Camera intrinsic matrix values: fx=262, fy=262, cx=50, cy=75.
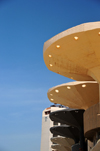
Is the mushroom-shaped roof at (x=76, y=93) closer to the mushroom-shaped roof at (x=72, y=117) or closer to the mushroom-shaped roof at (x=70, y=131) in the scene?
the mushroom-shaped roof at (x=72, y=117)

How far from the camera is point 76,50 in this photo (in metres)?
15.9

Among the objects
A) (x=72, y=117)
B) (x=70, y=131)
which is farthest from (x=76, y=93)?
(x=70, y=131)

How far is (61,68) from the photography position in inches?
737

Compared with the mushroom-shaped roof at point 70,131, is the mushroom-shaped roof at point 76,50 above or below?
below

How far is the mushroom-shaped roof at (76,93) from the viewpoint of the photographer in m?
23.3

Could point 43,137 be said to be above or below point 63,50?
above

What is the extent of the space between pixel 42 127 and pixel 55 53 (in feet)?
229

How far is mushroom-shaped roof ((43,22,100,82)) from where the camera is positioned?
13867 millimetres

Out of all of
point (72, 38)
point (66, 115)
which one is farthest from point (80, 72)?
point (66, 115)

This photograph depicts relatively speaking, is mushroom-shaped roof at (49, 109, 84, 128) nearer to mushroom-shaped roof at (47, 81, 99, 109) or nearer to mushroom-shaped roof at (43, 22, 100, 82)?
mushroom-shaped roof at (47, 81, 99, 109)

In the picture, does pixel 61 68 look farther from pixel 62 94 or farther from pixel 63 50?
pixel 62 94

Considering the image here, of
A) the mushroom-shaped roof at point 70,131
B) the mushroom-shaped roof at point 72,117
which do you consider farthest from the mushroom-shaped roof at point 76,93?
the mushroom-shaped roof at point 70,131

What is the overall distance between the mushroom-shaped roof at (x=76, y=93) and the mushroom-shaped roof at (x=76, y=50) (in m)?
3.99

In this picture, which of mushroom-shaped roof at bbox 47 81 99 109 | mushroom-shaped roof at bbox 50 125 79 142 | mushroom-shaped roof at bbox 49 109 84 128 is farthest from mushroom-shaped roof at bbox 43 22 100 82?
mushroom-shaped roof at bbox 50 125 79 142
